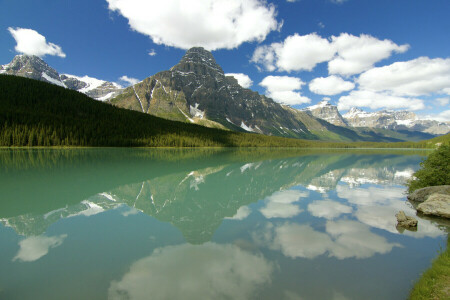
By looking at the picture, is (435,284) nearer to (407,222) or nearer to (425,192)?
(407,222)

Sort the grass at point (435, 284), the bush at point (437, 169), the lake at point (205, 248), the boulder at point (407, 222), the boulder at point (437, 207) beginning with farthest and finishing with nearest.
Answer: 1. the bush at point (437, 169)
2. the boulder at point (437, 207)
3. the boulder at point (407, 222)
4. the lake at point (205, 248)
5. the grass at point (435, 284)

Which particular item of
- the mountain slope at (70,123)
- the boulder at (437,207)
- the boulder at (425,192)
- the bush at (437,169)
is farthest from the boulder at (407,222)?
the mountain slope at (70,123)

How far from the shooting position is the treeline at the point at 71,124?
115688mm

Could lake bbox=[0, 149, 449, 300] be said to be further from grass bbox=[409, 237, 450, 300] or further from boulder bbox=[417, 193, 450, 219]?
boulder bbox=[417, 193, 450, 219]

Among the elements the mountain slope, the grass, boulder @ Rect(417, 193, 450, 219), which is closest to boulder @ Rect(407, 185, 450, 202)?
boulder @ Rect(417, 193, 450, 219)

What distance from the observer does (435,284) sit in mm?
7648

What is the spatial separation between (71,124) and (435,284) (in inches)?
6567

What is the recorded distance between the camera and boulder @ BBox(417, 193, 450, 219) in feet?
53.5

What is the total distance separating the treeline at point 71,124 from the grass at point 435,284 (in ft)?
474

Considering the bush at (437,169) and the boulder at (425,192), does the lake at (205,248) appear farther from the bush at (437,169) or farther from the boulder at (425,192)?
the bush at (437,169)

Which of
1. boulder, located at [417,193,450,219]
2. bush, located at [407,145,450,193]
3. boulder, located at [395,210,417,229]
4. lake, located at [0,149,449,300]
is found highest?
bush, located at [407,145,450,193]

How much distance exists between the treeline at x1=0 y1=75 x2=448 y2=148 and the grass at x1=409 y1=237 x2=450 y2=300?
5685 inches

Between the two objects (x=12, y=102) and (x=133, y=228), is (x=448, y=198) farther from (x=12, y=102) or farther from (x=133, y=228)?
(x=12, y=102)

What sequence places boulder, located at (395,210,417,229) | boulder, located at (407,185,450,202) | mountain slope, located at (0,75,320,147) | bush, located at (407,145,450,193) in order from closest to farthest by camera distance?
boulder, located at (395,210,417,229) → boulder, located at (407,185,450,202) → bush, located at (407,145,450,193) → mountain slope, located at (0,75,320,147)
